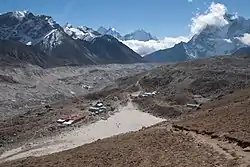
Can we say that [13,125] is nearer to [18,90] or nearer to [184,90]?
[184,90]

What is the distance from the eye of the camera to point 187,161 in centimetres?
3256

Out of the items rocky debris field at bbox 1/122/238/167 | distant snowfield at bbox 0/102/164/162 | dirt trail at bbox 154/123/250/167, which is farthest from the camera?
distant snowfield at bbox 0/102/164/162

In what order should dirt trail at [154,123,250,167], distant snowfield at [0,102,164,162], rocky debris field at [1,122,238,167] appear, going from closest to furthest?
dirt trail at [154,123,250,167]
rocky debris field at [1,122,238,167]
distant snowfield at [0,102,164,162]

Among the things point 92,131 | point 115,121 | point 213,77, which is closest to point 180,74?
point 213,77

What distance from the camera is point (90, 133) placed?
87062mm

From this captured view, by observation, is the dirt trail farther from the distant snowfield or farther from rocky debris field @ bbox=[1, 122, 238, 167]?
the distant snowfield

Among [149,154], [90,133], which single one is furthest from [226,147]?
[90,133]

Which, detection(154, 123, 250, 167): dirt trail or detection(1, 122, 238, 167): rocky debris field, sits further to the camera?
detection(1, 122, 238, 167): rocky debris field

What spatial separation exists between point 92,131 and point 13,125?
2114 centimetres

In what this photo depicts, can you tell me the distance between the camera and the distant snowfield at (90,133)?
7350cm

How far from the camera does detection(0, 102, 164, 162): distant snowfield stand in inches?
2894

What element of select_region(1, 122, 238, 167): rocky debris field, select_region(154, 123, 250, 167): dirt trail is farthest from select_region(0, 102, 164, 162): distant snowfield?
select_region(154, 123, 250, 167): dirt trail

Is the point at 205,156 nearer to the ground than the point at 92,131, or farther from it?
farther from it

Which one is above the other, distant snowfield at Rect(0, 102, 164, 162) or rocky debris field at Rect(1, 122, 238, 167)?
rocky debris field at Rect(1, 122, 238, 167)
